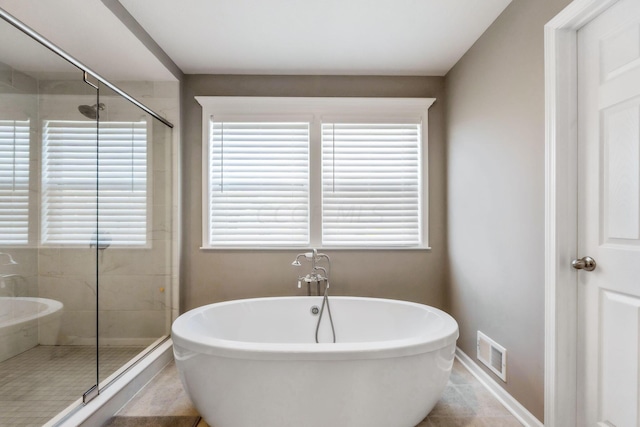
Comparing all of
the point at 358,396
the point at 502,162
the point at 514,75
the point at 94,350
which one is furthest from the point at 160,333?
the point at 514,75

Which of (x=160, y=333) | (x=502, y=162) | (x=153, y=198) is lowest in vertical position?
(x=160, y=333)

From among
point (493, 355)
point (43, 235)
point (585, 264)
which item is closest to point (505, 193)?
point (585, 264)

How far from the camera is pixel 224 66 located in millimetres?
2789

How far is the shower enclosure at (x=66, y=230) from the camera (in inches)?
63.9

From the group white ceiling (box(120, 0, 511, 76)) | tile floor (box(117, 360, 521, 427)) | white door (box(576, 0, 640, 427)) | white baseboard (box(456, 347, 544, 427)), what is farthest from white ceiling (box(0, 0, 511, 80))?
white baseboard (box(456, 347, 544, 427))

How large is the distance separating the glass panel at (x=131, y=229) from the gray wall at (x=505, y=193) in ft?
7.60

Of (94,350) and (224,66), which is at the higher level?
(224,66)

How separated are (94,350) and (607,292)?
2611 millimetres

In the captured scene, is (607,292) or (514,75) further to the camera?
(514,75)

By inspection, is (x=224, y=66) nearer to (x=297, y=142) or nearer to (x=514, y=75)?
(x=297, y=142)

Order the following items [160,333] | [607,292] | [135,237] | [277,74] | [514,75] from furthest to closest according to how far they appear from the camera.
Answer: [277,74]
[160,333]
[135,237]
[514,75]
[607,292]

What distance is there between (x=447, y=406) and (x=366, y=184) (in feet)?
5.54

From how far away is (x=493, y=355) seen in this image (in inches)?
85.0

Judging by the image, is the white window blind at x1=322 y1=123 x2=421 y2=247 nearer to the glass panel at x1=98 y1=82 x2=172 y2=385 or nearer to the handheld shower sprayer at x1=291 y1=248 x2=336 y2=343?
the handheld shower sprayer at x1=291 y1=248 x2=336 y2=343
